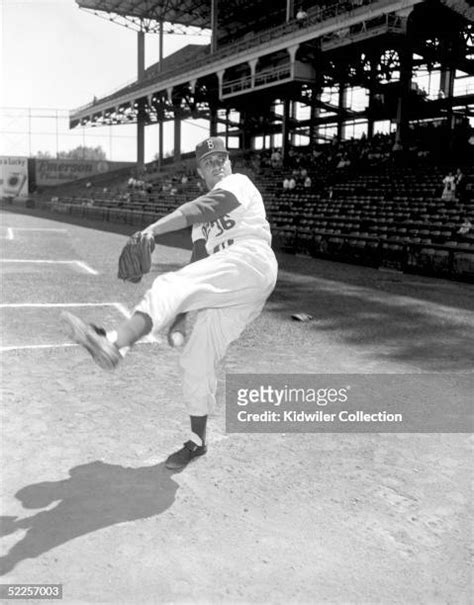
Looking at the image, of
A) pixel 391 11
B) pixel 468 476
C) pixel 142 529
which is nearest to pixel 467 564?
pixel 468 476

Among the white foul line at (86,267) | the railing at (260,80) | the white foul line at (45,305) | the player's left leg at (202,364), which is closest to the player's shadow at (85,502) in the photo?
the player's left leg at (202,364)

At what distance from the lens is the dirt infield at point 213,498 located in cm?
215

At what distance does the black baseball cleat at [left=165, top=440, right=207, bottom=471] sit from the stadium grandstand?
10398mm

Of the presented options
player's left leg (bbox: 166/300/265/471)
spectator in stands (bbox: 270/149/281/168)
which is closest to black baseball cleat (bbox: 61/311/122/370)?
player's left leg (bbox: 166/300/265/471)

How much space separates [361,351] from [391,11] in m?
21.8

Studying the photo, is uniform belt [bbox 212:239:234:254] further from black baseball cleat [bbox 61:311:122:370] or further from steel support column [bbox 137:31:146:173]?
steel support column [bbox 137:31:146:173]

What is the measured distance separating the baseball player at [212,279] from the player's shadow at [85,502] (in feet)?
0.75

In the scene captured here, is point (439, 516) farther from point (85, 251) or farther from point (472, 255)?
point (85, 251)

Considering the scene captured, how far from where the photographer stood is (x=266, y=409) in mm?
4098

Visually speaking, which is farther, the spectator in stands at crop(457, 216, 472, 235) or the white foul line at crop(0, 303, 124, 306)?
the spectator in stands at crop(457, 216, 472, 235)

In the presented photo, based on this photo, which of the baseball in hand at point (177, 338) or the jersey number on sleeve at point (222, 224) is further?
the baseball in hand at point (177, 338)

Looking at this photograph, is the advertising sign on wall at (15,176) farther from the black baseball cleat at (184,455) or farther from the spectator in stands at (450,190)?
the black baseball cleat at (184,455)

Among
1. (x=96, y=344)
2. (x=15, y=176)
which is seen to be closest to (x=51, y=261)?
(x=96, y=344)

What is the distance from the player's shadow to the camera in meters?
2.38
